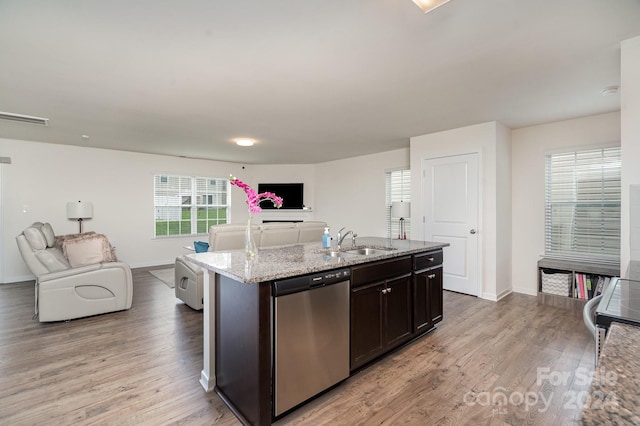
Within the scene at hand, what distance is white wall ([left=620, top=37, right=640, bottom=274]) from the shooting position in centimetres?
218

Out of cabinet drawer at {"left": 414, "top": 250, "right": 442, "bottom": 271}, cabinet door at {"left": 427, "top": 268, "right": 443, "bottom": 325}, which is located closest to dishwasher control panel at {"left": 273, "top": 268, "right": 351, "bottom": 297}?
cabinet drawer at {"left": 414, "top": 250, "right": 442, "bottom": 271}

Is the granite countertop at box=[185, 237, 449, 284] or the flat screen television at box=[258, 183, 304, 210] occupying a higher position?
the flat screen television at box=[258, 183, 304, 210]

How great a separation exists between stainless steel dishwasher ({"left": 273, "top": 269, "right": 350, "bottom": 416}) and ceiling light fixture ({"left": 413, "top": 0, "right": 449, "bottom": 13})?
1700 millimetres

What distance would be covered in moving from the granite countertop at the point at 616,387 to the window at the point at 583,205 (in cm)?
413

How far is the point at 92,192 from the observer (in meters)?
5.93

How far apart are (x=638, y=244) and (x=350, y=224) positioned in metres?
5.30

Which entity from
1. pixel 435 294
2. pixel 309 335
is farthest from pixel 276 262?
pixel 435 294

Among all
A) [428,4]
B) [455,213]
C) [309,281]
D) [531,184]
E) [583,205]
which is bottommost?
[309,281]

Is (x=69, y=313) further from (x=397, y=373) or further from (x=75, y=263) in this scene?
(x=397, y=373)

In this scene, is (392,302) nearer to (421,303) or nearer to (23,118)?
(421,303)

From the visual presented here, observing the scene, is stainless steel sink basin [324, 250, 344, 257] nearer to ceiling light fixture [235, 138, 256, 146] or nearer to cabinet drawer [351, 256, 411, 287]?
cabinet drawer [351, 256, 411, 287]

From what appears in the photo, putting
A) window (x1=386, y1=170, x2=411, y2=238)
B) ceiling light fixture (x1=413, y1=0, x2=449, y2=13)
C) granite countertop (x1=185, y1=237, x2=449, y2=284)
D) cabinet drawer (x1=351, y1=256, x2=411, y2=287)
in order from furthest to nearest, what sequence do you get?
1. window (x1=386, y1=170, x2=411, y2=238)
2. cabinet drawer (x1=351, y1=256, x2=411, y2=287)
3. granite countertop (x1=185, y1=237, x2=449, y2=284)
4. ceiling light fixture (x1=413, y1=0, x2=449, y2=13)

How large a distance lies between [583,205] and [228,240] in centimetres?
476

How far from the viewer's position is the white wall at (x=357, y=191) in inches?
253
